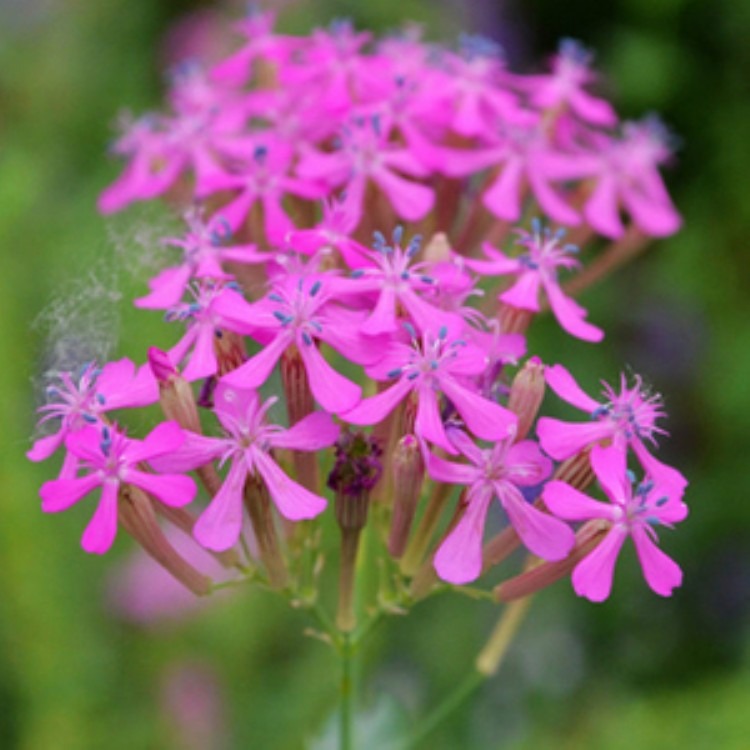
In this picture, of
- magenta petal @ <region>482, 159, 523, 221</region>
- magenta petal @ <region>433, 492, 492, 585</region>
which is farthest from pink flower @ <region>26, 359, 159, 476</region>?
magenta petal @ <region>482, 159, 523, 221</region>

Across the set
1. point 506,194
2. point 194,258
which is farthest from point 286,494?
point 506,194

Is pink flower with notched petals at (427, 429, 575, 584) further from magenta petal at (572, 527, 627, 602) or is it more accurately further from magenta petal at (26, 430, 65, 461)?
magenta petal at (26, 430, 65, 461)

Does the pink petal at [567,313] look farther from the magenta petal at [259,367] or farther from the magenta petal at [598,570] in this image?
the magenta petal at [259,367]

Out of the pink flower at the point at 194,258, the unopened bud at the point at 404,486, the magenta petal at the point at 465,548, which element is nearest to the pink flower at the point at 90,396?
the pink flower at the point at 194,258

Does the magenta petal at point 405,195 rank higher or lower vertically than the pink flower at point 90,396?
lower

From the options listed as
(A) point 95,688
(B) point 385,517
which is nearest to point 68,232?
(A) point 95,688

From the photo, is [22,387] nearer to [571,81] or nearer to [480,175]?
[480,175]

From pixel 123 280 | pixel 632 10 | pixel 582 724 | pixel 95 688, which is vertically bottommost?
pixel 582 724
